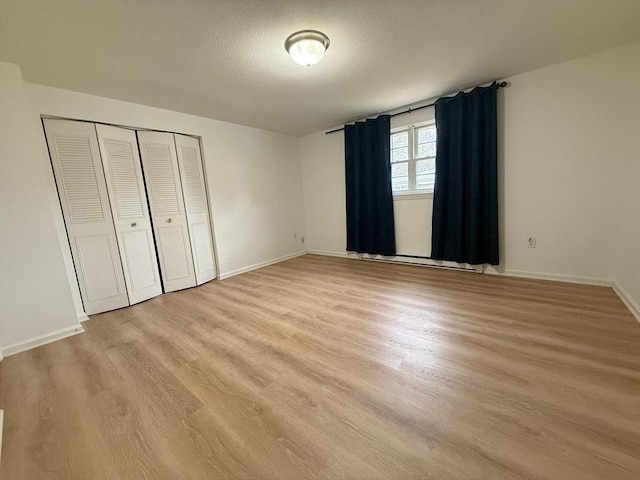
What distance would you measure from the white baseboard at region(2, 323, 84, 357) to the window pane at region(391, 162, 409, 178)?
442 cm

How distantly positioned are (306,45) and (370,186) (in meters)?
2.50

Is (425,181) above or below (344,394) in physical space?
above

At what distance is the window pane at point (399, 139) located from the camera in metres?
3.82

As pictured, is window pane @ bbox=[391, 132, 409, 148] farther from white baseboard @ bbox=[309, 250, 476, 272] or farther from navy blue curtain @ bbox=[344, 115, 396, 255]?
white baseboard @ bbox=[309, 250, 476, 272]

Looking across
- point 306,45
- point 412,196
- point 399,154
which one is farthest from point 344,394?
point 399,154

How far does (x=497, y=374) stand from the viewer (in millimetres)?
1496

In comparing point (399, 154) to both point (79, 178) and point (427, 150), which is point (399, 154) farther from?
point (79, 178)

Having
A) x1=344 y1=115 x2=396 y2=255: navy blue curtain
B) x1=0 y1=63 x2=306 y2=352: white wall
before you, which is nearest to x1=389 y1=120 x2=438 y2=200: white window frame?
x1=344 y1=115 x2=396 y2=255: navy blue curtain

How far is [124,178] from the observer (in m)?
2.96

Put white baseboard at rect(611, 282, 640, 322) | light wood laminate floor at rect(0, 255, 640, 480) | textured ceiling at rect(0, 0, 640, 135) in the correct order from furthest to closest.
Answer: white baseboard at rect(611, 282, 640, 322)
textured ceiling at rect(0, 0, 640, 135)
light wood laminate floor at rect(0, 255, 640, 480)

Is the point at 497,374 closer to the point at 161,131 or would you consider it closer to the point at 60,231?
the point at 60,231

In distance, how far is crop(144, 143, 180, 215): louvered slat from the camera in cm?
317

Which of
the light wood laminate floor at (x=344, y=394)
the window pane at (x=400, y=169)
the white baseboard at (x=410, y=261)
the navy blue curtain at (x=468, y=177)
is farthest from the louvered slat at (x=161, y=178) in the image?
the navy blue curtain at (x=468, y=177)

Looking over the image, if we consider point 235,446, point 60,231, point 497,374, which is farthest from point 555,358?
point 60,231
